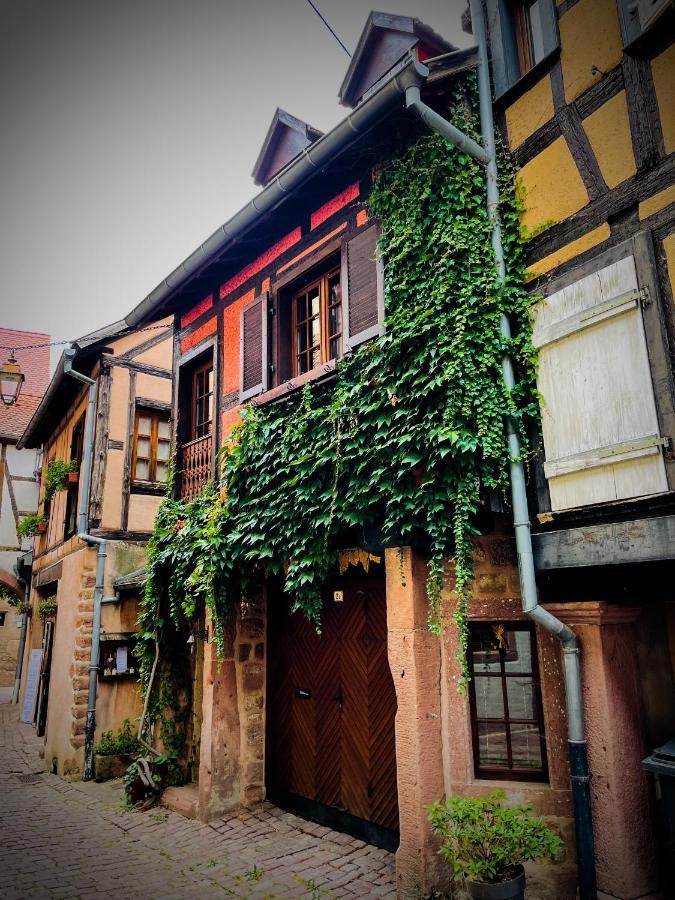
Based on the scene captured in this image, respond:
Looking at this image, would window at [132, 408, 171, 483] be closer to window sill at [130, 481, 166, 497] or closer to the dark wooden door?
window sill at [130, 481, 166, 497]

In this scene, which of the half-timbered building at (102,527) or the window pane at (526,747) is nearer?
the window pane at (526,747)

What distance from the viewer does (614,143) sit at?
4344 mm

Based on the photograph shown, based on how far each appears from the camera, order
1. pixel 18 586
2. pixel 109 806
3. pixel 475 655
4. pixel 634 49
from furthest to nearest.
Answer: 1. pixel 18 586
2. pixel 109 806
3. pixel 475 655
4. pixel 634 49

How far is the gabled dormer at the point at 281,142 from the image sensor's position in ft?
24.1

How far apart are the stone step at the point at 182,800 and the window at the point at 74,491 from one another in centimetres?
527

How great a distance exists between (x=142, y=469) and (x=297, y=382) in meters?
6.00

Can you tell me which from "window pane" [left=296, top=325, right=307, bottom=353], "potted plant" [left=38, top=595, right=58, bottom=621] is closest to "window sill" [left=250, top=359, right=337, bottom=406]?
"window pane" [left=296, top=325, right=307, bottom=353]

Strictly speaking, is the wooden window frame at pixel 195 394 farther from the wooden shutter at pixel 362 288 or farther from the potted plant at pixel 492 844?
the potted plant at pixel 492 844

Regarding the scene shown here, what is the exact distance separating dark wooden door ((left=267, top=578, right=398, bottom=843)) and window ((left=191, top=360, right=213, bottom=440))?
279 centimetres

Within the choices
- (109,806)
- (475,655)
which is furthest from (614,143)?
(109,806)

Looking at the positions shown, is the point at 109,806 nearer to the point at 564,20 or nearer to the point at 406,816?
the point at 406,816

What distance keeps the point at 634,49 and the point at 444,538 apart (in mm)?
3636

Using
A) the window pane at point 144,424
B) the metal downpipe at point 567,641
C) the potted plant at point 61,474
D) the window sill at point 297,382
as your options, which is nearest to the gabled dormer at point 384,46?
the metal downpipe at point 567,641

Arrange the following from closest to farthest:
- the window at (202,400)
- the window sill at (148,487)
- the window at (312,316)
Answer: the window at (312,316) → the window at (202,400) → the window sill at (148,487)
